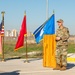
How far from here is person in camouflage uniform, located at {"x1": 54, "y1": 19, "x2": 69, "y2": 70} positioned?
1119cm

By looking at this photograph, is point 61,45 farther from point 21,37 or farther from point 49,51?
point 21,37

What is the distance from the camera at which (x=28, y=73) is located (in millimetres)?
10328

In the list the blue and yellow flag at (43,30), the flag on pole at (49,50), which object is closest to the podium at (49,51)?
the flag on pole at (49,50)

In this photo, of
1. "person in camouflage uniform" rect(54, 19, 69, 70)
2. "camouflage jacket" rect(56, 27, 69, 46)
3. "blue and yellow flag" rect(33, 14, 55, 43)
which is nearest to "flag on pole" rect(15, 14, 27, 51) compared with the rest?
"blue and yellow flag" rect(33, 14, 55, 43)

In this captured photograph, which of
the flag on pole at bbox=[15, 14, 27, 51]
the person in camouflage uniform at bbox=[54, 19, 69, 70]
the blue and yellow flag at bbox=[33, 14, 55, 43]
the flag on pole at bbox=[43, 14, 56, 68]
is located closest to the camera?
the person in camouflage uniform at bbox=[54, 19, 69, 70]

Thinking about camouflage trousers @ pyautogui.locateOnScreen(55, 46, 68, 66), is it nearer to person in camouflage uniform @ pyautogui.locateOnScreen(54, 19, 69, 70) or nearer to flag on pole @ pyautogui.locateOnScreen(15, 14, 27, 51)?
person in camouflage uniform @ pyautogui.locateOnScreen(54, 19, 69, 70)

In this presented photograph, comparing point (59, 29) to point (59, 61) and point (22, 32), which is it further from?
point (22, 32)

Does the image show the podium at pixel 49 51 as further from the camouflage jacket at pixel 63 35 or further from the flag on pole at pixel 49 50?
the camouflage jacket at pixel 63 35

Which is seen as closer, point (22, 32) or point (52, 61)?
point (52, 61)

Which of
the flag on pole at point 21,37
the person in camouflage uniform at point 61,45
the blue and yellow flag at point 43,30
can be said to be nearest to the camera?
the person in camouflage uniform at point 61,45

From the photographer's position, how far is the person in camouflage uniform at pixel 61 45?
11188mm

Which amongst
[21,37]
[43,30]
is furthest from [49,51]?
[21,37]

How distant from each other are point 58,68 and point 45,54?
115 cm

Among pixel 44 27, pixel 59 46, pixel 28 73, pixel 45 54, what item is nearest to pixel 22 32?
pixel 44 27
